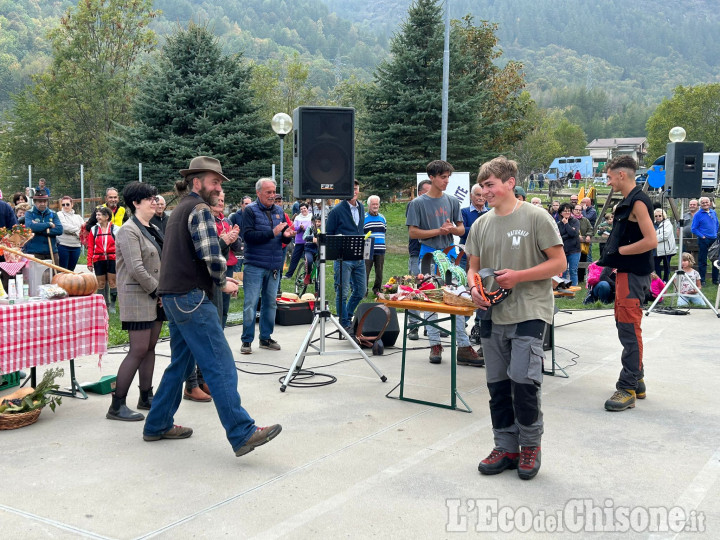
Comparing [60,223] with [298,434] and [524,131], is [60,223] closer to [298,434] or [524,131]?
[298,434]

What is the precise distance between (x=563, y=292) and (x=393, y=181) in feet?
57.9

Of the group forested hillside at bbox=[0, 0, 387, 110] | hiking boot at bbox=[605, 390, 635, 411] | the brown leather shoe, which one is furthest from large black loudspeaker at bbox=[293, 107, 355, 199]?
forested hillside at bbox=[0, 0, 387, 110]

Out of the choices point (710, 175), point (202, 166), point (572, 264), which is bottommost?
point (572, 264)

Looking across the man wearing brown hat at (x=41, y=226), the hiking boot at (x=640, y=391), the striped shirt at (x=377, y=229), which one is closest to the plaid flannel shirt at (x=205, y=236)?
the hiking boot at (x=640, y=391)

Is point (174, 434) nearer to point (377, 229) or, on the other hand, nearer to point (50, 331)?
point (50, 331)

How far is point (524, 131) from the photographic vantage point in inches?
1235

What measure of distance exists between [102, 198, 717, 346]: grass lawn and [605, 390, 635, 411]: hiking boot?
5.53 meters

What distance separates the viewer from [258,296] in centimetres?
793

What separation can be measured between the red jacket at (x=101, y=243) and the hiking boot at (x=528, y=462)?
801cm

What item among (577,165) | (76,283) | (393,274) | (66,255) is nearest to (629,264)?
(76,283)

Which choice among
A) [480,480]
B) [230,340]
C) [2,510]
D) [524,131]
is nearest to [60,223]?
[230,340]

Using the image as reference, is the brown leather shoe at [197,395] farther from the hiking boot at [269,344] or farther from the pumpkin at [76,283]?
the hiking boot at [269,344]

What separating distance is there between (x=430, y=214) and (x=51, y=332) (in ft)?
12.4

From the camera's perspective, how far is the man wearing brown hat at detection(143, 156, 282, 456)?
4.35 metres
